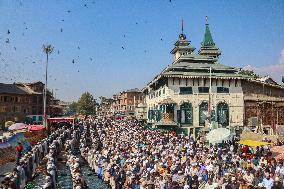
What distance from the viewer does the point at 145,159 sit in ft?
69.5

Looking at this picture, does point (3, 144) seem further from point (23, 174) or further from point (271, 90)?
point (271, 90)

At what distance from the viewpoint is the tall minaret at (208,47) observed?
193 feet

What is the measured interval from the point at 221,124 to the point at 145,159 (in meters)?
23.5

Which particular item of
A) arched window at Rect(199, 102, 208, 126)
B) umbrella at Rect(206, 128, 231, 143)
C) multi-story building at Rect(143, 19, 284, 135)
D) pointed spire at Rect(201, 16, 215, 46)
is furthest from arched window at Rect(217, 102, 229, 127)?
pointed spire at Rect(201, 16, 215, 46)

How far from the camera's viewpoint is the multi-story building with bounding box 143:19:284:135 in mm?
41562

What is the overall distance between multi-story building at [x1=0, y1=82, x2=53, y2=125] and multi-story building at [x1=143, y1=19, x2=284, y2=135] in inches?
1400

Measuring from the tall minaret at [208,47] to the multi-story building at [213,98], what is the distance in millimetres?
13996

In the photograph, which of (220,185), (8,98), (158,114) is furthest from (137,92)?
(220,185)

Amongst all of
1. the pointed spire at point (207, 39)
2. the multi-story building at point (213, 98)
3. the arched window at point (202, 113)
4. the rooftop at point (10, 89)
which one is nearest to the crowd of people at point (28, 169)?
the multi-story building at point (213, 98)

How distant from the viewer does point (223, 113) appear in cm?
4294

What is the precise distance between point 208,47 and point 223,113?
1966 centimetres

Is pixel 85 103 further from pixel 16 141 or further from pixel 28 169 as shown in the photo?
pixel 28 169

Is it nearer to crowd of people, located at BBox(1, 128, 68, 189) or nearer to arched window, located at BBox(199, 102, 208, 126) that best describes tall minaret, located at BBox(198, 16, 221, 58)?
arched window, located at BBox(199, 102, 208, 126)

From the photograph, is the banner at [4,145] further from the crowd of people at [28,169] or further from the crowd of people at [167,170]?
the crowd of people at [167,170]
